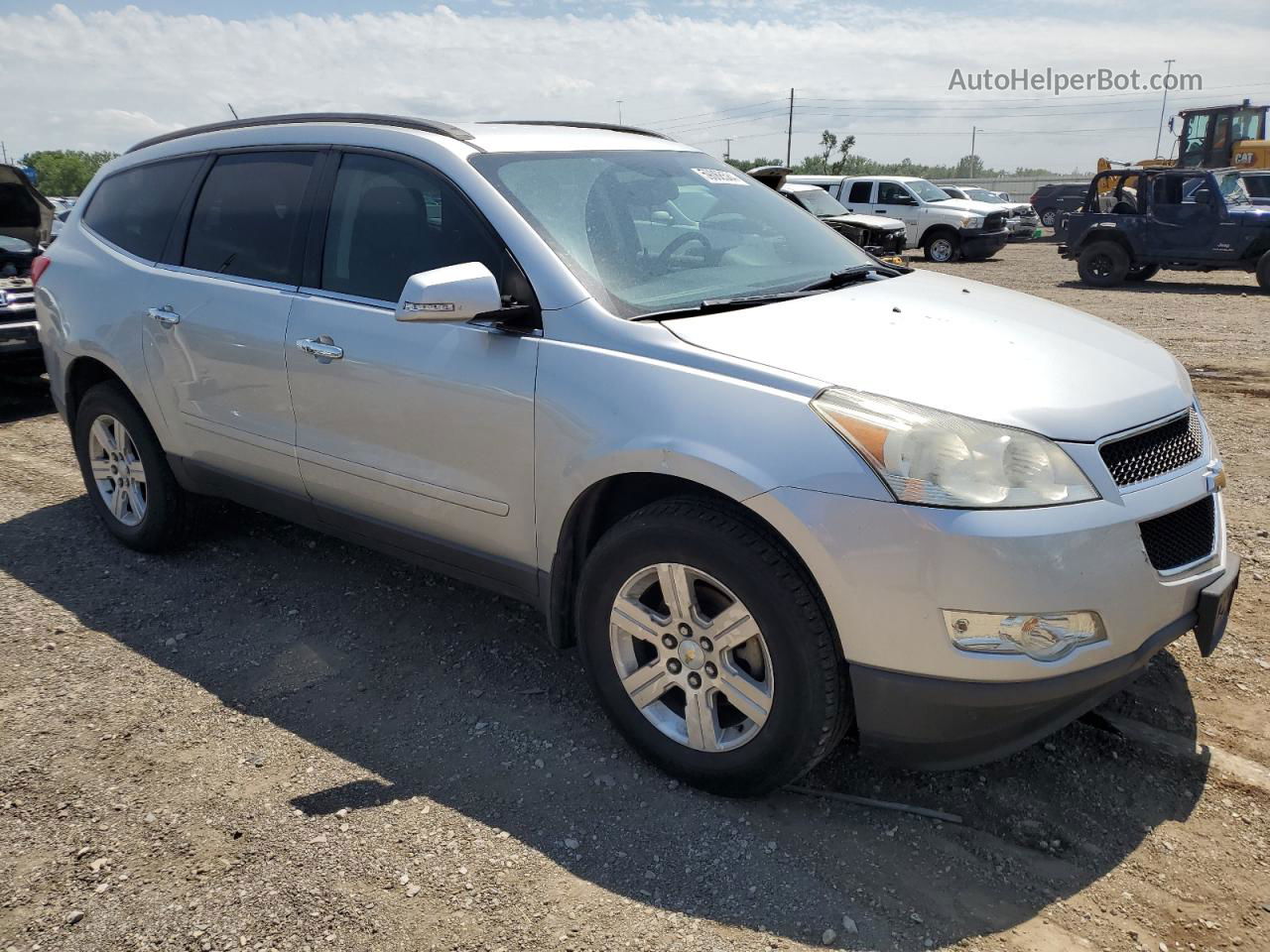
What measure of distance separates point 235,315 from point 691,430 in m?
2.13

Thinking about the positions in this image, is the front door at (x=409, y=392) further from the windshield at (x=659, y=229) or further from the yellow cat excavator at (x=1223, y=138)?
the yellow cat excavator at (x=1223, y=138)

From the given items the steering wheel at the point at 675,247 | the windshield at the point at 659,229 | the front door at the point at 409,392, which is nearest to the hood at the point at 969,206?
the windshield at the point at 659,229

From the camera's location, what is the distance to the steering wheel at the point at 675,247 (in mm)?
3271

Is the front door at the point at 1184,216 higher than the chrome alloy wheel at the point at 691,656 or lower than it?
higher

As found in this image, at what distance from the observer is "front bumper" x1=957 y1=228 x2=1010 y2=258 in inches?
838

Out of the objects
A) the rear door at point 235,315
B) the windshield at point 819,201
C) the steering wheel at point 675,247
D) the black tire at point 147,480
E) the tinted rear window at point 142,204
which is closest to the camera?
the steering wheel at point 675,247

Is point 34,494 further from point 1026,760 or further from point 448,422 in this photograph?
point 1026,760

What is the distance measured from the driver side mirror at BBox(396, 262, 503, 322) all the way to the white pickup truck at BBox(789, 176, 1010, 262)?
2024 cm

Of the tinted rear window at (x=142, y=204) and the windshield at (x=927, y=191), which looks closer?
the tinted rear window at (x=142, y=204)

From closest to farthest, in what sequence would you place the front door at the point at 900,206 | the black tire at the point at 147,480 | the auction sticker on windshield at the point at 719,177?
the auction sticker on windshield at the point at 719,177, the black tire at the point at 147,480, the front door at the point at 900,206

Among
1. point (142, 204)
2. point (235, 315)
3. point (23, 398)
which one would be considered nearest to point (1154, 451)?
point (235, 315)

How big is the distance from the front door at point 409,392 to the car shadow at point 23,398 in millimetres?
5448

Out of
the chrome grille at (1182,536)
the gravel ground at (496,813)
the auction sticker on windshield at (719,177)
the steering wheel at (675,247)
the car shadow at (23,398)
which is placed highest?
the auction sticker on windshield at (719,177)

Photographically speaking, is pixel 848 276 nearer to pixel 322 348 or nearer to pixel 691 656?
pixel 691 656
